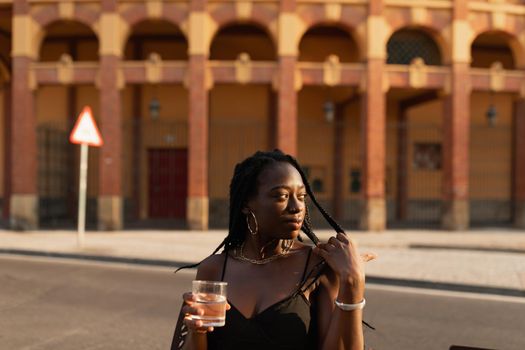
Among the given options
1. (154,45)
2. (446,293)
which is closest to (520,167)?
(446,293)

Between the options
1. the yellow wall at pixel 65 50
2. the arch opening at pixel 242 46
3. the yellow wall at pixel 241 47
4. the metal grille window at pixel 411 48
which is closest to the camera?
the metal grille window at pixel 411 48

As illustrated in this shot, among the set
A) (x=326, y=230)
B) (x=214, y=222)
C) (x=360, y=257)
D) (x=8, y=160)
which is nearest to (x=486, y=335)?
(x=360, y=257)

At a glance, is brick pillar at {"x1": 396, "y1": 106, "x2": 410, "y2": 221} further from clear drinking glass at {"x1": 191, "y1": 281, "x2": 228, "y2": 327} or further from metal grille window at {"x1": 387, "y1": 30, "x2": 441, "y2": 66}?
clear drinking glass at {"x1": 191, "y1": 281, "x2": 228, "y2": 327}

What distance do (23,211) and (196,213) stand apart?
17.7ft

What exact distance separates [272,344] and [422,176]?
20.7 m

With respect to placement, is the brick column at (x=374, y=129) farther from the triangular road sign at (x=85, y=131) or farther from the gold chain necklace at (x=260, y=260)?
the gold chain necklace at (x=260, y=260)

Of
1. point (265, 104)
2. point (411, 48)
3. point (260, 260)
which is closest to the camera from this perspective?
point (260, 260)

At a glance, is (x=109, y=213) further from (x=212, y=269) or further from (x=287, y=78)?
(x=212, y=269)

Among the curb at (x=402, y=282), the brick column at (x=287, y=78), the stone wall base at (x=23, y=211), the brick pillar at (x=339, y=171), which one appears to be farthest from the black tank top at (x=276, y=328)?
the brick pillar at (x=339, y=171)

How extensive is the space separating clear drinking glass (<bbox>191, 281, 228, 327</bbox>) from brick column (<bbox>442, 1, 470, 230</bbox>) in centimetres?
1675

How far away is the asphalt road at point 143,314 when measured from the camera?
5672 mm

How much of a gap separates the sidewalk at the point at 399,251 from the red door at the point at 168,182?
12.5 ft

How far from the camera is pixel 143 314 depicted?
671cm

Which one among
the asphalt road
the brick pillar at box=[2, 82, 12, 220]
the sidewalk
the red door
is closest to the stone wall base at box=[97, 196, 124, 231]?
the sidewalk
